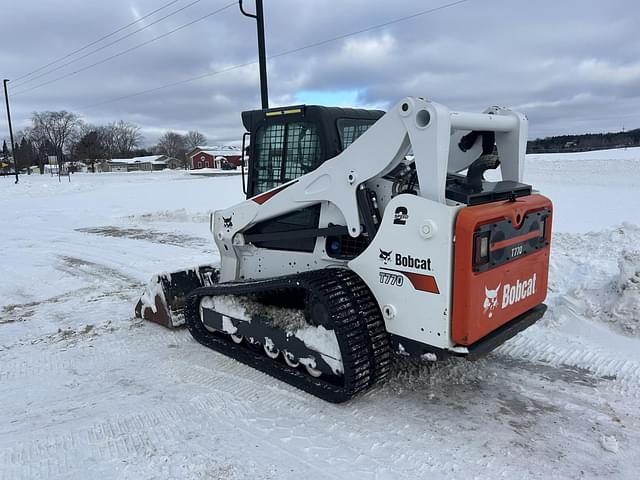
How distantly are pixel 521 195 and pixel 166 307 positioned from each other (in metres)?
3.70

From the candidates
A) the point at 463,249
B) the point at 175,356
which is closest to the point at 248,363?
the point at 175,356

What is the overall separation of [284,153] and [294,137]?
0.61 ft

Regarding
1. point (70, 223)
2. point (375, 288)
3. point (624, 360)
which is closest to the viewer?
point (375, 288)

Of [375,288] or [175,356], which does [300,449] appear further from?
[175,356]

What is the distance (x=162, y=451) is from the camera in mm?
3293

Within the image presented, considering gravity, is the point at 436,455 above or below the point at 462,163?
below

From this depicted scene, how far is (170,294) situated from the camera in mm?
5648

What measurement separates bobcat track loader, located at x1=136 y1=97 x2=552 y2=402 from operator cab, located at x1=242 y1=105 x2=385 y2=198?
13 mm

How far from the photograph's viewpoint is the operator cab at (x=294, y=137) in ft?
14.4

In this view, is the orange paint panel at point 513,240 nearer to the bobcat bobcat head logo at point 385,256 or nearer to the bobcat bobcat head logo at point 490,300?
the bobcat bobcat head logo at point 490,300

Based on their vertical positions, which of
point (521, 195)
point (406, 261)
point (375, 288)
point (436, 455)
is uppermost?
point (521, 195)

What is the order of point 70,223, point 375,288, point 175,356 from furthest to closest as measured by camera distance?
point 70,223 → point 175,356 → point 375,288

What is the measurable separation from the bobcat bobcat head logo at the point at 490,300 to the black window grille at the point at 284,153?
5.87 ft

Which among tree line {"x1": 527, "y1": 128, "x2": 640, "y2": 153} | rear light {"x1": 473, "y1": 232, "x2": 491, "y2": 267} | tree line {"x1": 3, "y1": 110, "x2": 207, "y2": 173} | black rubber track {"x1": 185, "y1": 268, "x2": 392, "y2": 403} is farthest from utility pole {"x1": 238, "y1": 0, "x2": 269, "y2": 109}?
tree line {"x1": 3, "y1": 110, "x2": 207, "y2": 173}
